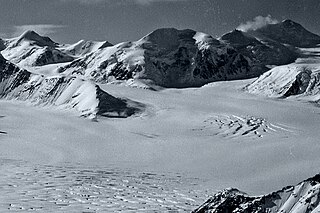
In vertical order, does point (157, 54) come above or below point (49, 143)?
above

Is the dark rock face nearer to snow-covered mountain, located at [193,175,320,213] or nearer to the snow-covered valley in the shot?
the snow-covered valley

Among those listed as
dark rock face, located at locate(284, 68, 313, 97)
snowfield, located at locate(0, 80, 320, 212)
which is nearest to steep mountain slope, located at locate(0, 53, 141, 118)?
snowfield, located at locate(0, 80, 320, 212)

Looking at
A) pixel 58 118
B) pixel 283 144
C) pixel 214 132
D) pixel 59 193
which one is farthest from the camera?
pixel 58 118

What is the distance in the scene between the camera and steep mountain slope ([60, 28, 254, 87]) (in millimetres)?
169250

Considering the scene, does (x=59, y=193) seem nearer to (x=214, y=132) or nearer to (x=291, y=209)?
(x=291, y=209)

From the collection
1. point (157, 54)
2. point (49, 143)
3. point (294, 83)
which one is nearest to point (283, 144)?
point (49, 143)

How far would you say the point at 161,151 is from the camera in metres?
64.3

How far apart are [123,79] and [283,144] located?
10409 cm

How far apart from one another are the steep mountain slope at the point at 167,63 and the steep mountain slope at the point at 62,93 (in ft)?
102

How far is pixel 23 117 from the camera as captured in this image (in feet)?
338

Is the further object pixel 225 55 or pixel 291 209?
pixel 225 55

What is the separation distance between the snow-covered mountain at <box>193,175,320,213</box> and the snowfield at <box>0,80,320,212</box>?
1235 cm

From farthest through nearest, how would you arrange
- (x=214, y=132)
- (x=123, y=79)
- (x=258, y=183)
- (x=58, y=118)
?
(x=123, y=79) → (x=58, y=118) → (x=214, y=132) → (x=258, y=183)

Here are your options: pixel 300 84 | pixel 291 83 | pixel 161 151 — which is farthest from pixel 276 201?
pixel 291 83
